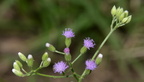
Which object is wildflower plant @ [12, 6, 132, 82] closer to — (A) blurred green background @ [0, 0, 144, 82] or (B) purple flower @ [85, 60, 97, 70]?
(B) purple flower @ [85, 60, 97, 70]

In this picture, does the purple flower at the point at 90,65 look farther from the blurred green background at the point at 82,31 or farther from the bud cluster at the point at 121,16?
the blurred green background at the point at 82,31

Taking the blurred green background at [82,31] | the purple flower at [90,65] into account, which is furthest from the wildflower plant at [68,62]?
the blurred green background at [82,31]

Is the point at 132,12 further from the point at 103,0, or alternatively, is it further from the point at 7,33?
the point at 7,33

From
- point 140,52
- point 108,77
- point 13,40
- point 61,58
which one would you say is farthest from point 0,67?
point 140,52

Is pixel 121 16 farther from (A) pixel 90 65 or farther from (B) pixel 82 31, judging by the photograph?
(B) pixel 82 31

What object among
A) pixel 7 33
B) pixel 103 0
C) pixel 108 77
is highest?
pixel 103 0

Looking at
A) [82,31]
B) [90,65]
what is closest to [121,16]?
[90,65]

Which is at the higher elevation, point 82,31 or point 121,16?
point 121,16

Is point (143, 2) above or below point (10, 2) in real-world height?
below
